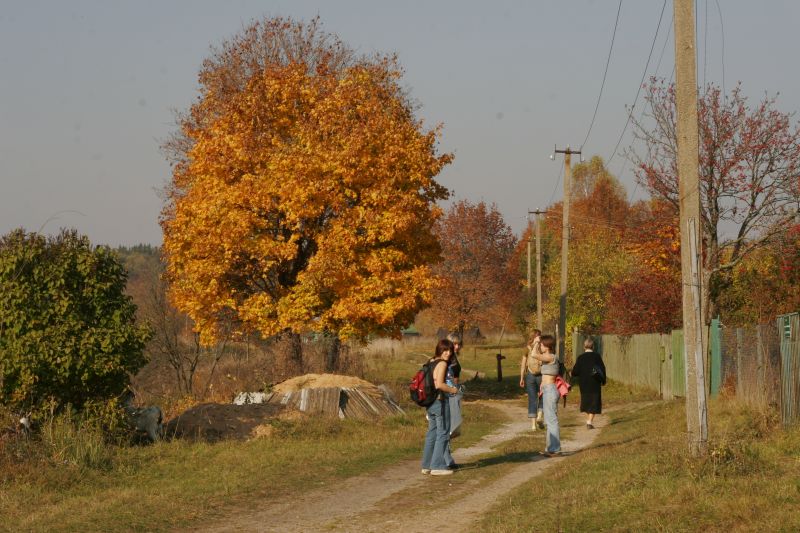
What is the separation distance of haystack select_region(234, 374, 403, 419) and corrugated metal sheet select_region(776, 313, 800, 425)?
346 inches

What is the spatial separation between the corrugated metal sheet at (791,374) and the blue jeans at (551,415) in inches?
135

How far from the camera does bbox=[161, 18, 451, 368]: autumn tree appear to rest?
91.3 feet

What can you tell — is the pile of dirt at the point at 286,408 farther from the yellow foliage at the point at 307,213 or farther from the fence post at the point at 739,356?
the fence post at the point at 739,356

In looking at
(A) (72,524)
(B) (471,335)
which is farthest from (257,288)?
(B) (471,335)

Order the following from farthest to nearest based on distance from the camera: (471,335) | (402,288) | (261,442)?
(471,335) < (402,288) < (261,442)

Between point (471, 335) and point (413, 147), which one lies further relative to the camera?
point (471, 335)

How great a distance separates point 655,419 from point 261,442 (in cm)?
859

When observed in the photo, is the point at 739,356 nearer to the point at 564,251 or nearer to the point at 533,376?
the point at 533,376

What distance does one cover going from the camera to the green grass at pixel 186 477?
1091 cm

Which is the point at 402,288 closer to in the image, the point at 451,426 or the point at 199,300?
the point at 199,300

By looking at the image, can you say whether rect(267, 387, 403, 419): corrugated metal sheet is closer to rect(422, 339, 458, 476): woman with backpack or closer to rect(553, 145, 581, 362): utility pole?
rect(422, 339, 458, 476): woman with backpack

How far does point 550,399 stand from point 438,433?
272 centimetres

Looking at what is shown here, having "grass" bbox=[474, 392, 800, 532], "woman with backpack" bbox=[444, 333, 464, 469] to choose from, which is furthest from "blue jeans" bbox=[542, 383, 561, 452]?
"woman with backpack" bbox=[444, 333, 464, 469]

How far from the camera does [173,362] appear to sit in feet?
115
